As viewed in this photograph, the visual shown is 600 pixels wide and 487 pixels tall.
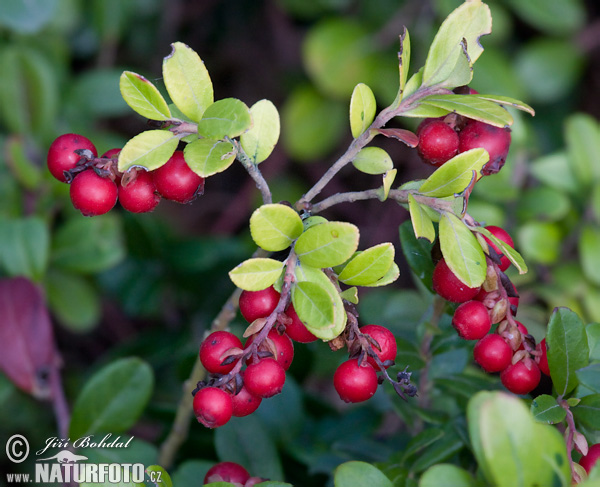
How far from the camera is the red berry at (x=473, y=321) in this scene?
0.75 meters

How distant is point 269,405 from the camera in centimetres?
131

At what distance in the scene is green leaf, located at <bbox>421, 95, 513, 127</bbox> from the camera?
71cm

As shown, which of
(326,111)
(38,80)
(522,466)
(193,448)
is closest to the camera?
(522,466)

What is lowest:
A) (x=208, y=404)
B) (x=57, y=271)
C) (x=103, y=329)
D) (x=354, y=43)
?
(x=103, y=329)

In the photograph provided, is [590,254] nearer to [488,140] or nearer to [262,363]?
[488,140]

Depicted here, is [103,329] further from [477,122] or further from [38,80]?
[477,122]

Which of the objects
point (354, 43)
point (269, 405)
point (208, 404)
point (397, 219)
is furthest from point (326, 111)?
point (208, 404)

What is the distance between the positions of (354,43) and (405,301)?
1198mm

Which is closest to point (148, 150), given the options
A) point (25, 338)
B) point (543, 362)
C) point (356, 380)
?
point (356, 380)

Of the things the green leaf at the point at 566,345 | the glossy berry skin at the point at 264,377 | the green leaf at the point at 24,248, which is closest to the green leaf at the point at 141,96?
the glossy berry skin at the point at 264,377

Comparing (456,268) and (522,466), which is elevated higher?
(456,268)

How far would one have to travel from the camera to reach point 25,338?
1379 mm

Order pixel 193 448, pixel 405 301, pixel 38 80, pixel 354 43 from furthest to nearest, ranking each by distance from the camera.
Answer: pixel 354 43, pixel 38 80, pixel 405 301, pixel 193 448

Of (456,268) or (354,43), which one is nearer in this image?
(456,268)
